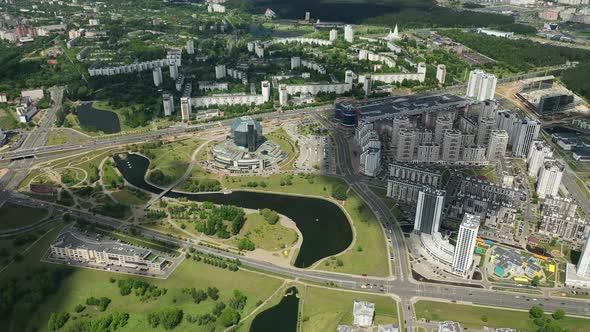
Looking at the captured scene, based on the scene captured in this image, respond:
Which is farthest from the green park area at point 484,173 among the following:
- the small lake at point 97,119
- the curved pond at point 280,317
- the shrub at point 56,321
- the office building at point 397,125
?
the small lake at point 97,119

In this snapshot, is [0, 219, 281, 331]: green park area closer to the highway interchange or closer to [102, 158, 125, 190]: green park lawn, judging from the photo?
the highway interchange

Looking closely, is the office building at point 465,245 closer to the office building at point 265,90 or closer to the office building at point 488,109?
the office building at point 488,109

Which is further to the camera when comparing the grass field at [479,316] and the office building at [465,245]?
the office building at [465,245]

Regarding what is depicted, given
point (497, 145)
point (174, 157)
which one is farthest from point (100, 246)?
point (497, 145)

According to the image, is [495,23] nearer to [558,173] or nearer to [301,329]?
[558,173]

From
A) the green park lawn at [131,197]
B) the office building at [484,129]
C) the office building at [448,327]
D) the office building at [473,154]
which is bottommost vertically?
the green park lawn at [131,197]

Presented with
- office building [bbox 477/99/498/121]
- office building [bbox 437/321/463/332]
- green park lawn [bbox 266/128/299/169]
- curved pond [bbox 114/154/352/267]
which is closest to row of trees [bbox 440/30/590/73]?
office building [bbox 477/99/498/121]
